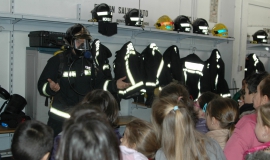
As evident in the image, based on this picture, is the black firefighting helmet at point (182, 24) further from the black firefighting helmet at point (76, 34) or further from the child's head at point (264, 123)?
the child's head at point (264, 123)

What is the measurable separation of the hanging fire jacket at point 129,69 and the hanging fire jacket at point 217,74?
170cm

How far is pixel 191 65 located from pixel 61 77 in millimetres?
3294

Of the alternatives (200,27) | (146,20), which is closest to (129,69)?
(146,20)

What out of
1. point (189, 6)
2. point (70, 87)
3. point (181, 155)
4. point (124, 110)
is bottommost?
point (124, 110)

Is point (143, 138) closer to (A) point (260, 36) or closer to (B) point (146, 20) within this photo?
(B) point (146, 20)

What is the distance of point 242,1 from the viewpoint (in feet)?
23.3

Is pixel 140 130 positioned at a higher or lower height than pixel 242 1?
lower

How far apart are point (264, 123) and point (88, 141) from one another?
4.27 ft

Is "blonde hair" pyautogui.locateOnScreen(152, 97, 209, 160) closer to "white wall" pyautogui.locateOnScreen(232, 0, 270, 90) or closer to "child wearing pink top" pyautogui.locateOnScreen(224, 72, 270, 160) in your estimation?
"child wearing pink top" pyautogui.locateOnScreen(224, 72, 270, 160)

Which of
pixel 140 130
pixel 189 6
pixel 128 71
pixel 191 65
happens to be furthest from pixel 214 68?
pixel 140 130

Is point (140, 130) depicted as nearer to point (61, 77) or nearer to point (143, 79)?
point (61, 77)

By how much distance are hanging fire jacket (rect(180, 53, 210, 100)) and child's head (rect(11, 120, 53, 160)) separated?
14.7ft

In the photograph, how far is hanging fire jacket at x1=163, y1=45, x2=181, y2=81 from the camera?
5.99 metres

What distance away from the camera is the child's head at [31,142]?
1.76m
